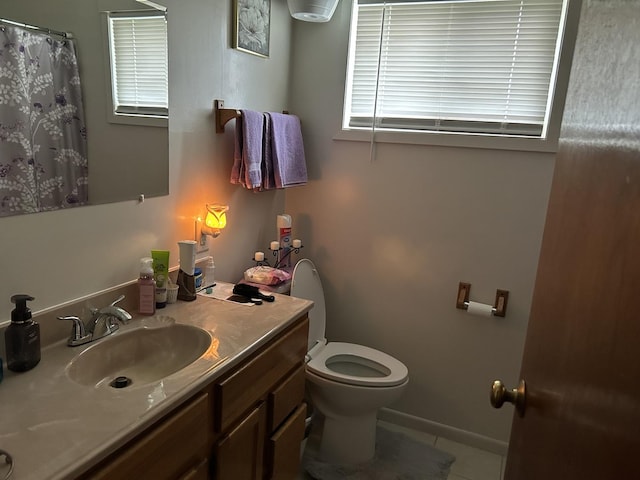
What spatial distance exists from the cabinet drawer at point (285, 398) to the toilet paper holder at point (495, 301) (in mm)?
908

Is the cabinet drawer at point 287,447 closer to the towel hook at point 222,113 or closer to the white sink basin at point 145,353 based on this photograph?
the white sink basin at point 145,353

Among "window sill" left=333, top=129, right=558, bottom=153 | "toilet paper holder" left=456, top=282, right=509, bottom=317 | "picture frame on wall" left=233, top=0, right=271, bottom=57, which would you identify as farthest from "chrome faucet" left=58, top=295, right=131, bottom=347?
"toilet paper holder" left=456, top=282, right=509, bottom=317

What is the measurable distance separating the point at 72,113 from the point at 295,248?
131 cm

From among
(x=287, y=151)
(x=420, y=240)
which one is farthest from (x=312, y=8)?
(x=420, y=240)

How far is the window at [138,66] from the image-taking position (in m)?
1.41

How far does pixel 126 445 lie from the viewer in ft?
3.12

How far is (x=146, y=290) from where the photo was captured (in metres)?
1.51

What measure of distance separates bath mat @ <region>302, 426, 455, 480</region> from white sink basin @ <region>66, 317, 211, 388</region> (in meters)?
1.02

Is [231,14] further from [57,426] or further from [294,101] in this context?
[57,426]

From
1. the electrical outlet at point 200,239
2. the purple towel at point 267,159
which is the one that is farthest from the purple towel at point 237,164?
the electrical outlet at point 200,239

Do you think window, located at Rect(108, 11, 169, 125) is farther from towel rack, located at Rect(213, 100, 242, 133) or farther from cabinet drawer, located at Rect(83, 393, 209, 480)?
cabinet drawer, located at Rect(83, 393, 209, 480)

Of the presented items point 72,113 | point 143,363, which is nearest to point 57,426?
point 143,363

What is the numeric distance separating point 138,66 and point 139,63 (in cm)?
1

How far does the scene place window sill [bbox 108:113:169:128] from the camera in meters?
1.43
